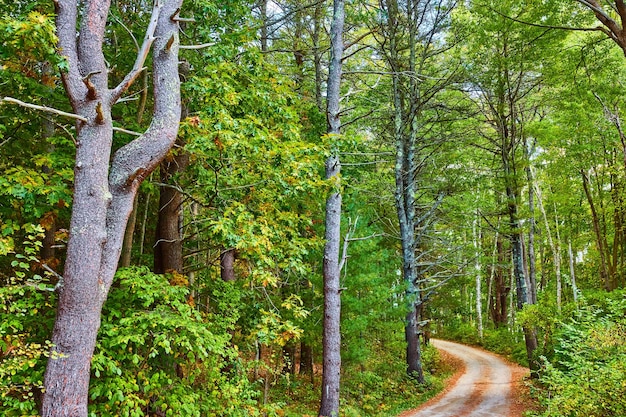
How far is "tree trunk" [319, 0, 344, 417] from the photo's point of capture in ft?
25.2

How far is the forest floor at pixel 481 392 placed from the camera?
1066 cm

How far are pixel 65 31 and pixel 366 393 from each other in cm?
1138

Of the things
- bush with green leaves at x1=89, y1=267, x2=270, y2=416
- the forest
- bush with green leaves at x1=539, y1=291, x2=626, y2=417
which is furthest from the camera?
bush with green leaves at x1=539, y1=291, x2=626, y2=417

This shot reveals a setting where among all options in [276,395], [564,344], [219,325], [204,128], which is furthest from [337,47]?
[276,395]

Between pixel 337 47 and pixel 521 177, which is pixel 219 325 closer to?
pixel 337 47

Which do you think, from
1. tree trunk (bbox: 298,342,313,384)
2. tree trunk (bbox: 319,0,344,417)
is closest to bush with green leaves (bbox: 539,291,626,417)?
tree trunk (bbox: 319,0,344,417)

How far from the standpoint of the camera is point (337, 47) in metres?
8.22

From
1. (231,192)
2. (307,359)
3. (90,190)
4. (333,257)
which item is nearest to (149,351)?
(90,190)

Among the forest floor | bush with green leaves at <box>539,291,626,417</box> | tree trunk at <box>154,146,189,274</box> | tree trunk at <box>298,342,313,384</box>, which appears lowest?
the forest floor

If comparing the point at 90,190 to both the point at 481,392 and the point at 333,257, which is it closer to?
the point at 333,257

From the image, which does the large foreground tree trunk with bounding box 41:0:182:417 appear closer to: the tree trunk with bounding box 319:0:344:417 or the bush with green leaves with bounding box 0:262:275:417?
the bush with green leaves with bounding box 0:262:275:417

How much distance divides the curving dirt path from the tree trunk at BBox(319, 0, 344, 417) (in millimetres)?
4297

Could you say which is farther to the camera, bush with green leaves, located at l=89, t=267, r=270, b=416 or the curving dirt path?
the curving dirt path

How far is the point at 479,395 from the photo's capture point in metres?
12.7
